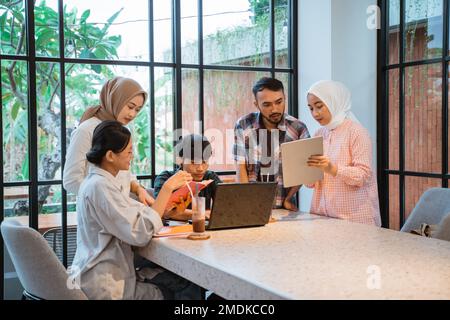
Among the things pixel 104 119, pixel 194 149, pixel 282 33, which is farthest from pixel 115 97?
pixel 282 33

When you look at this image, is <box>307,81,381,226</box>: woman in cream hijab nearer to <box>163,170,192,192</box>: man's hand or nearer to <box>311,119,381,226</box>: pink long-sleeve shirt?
<box>311,119,381,226</box>: pink long-sleeve shirt

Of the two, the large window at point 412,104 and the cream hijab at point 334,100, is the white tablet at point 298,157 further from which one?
the large window at point 412,104

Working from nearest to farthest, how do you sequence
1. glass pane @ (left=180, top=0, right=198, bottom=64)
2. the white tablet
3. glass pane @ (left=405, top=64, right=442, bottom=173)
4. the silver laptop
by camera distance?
the silver laptop < the white tablet < glass pane @ (left=405, top=64, right=442, bottom=173) < glass pane @ (left=180, top=0, right=198, bottom=64)

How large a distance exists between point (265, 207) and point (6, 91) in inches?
67.2

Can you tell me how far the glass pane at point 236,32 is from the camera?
143 inches

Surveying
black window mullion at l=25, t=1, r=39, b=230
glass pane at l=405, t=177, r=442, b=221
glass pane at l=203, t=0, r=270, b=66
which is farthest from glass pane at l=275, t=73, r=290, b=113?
black window mullion at l=25, t=1, r=39, b=230

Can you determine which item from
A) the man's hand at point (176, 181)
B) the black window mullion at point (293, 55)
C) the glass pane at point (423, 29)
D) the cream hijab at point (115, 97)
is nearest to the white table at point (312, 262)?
the man's hand at point (176, 181)

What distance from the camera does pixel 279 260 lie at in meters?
1.66

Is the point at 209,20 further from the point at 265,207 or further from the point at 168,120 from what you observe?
the point at 265,207

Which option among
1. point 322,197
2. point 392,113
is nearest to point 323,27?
point 392,113

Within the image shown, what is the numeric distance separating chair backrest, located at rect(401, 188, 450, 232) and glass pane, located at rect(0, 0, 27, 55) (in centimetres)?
231

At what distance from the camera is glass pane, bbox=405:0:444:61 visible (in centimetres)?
321

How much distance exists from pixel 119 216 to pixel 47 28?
1689 millimetres

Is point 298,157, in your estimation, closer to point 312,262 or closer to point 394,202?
point 312,262
